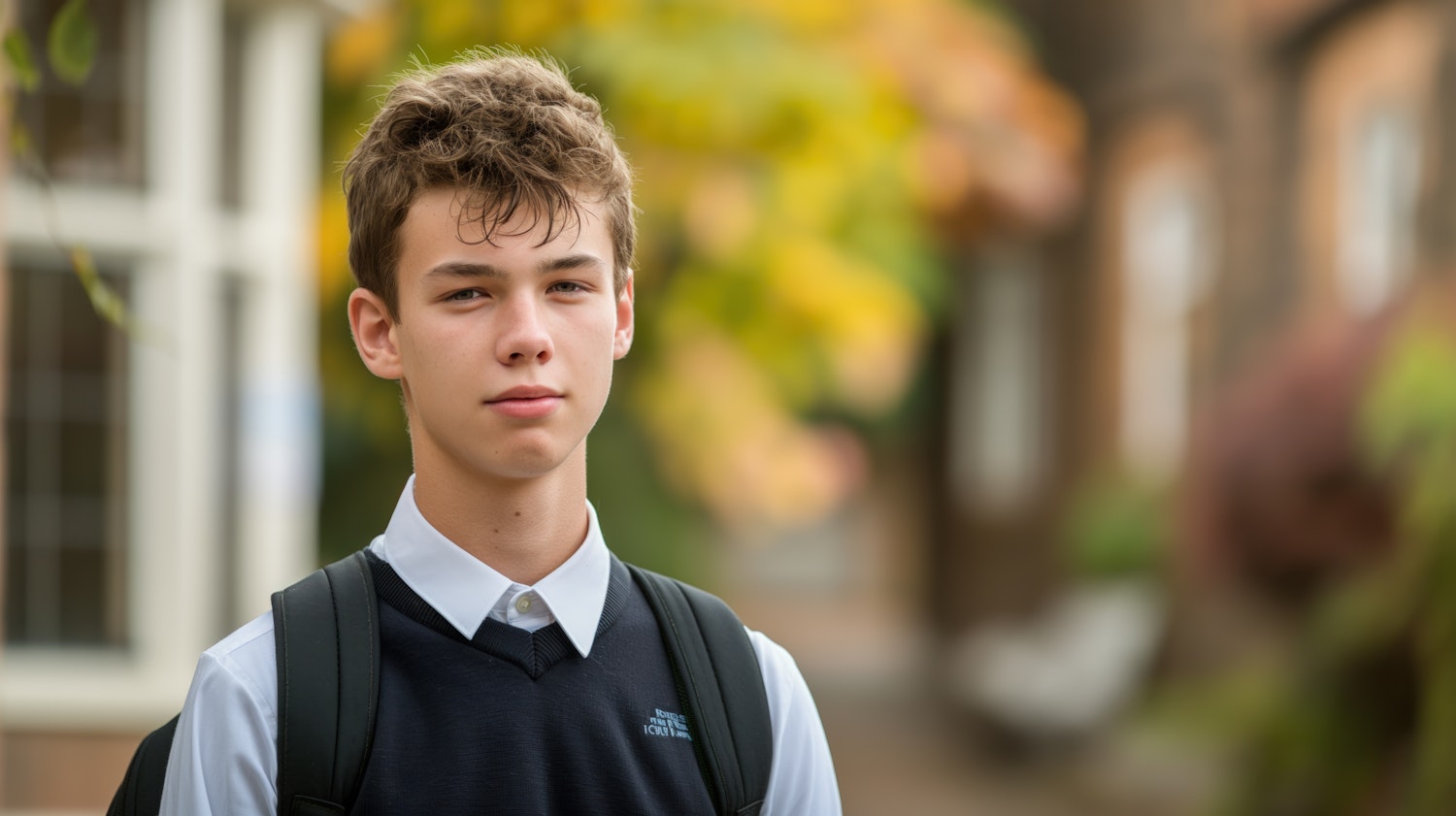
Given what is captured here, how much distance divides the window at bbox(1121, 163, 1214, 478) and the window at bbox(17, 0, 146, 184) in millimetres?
7175

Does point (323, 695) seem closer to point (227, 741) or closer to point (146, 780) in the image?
point (227, 741)

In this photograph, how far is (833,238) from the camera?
28.4ft

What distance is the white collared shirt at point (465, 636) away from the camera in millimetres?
1429

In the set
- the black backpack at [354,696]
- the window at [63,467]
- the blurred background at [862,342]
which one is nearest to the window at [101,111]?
the blurred background at [862,342]

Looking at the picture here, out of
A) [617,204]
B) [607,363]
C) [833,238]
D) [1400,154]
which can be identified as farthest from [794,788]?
[1400,154]

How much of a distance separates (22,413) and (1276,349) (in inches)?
257

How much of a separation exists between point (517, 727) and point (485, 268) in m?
0.42

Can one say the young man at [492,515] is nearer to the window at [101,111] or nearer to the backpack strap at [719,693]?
the backpack strap at [719,693]

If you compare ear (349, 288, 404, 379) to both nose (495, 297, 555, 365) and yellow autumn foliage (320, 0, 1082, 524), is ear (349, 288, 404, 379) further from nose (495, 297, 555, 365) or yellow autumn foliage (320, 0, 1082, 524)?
yellow autumn foliage (320, 0, 1082, 524)

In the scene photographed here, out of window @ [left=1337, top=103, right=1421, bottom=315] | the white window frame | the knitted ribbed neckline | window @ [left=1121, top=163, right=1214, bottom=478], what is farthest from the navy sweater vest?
window @ [left=1121, top=163, right=1214, bottom=478]

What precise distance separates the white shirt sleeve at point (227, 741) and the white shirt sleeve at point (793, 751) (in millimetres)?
471

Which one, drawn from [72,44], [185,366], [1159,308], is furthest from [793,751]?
[1159,308]

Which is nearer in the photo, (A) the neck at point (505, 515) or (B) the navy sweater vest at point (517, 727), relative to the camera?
(B) the navy sweater vest at point (517, 727)

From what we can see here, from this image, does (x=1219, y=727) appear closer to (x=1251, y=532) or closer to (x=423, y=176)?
(x=1251, y=532)
